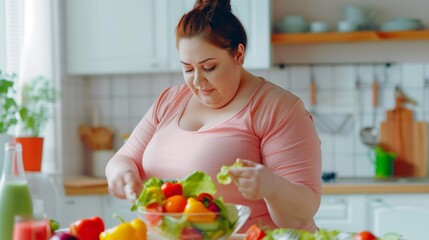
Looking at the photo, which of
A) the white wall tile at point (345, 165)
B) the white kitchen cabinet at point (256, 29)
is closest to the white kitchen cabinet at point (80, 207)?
the white kitchen cabinet at point (256, 29)

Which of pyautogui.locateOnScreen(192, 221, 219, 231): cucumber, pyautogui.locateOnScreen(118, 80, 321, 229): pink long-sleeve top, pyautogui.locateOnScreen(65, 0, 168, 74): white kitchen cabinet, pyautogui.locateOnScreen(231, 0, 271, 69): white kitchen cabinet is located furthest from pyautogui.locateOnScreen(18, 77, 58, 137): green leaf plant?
pyautogui.locateOnScreen(192, 221, 219, 231): cucumber

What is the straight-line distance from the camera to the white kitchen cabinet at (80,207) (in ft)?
10.9

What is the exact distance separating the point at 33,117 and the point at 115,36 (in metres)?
0.81

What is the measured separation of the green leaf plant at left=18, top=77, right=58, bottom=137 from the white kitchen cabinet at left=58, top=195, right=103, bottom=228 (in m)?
0.41

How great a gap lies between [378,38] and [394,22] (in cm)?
12

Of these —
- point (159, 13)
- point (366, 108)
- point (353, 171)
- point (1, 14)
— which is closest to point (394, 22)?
point (366, 108)

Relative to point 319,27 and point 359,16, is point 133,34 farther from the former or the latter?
point 359,16

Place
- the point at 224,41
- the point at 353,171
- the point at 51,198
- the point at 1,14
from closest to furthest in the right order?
the point at 224,41
the point at 51,198
the point at 1,14
the point at 353,171

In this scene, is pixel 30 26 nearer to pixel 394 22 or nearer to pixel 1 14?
pixel 1 14

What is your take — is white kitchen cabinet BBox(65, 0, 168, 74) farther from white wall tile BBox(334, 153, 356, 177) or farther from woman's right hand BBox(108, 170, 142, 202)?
woman's right hand BBox(108, 170, 142, 202)

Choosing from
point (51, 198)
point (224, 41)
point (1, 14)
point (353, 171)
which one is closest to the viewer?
point (224, 41)

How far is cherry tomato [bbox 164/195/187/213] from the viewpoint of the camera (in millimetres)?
1346

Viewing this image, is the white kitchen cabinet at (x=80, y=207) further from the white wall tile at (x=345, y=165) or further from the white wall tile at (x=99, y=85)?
the white wall tile at (x=345, y=165)

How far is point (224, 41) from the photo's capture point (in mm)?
1688
